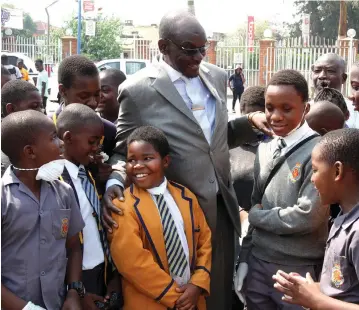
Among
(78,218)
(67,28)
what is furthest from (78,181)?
(67,28)

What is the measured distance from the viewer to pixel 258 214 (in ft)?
9.99

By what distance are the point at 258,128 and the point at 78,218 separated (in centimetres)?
128

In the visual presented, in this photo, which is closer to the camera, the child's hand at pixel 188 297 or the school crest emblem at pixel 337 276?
the school crest emblem at pixel 337 276

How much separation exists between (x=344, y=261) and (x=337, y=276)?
80 mm

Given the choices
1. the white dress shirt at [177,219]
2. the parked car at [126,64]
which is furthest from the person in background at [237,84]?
→ the white dress shirt at [177,219]

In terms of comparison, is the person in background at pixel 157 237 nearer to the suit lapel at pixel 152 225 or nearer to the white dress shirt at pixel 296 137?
the suit lapel at pixel 152 225

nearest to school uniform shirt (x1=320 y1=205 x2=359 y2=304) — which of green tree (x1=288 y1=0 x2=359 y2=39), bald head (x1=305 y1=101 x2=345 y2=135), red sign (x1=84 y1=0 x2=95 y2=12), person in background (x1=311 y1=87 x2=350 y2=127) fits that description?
bald head (x1=305 y1=101 x2=345 y2=135)

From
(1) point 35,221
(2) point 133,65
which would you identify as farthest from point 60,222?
(2) point 133,65

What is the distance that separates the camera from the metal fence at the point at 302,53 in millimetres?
19922

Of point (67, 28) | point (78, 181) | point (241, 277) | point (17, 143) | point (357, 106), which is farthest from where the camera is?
point (67, 28)

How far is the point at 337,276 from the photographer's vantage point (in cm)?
240

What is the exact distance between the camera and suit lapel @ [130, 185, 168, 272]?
2.94 m

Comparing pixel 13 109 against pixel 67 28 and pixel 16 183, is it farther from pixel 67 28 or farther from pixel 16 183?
pixel 67 28

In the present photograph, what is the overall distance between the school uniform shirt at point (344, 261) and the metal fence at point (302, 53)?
17229 millimetres
